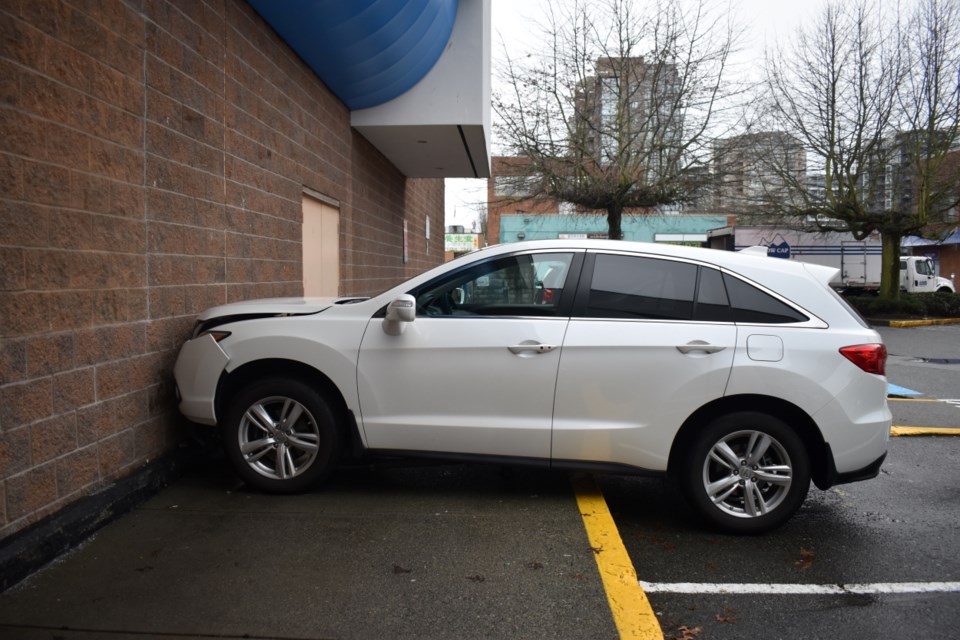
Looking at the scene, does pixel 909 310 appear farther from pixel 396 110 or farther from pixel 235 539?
pixel 235 539

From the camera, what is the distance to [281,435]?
186 inches

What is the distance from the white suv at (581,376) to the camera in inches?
167

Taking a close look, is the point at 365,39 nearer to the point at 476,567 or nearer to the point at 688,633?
the point at 476,567

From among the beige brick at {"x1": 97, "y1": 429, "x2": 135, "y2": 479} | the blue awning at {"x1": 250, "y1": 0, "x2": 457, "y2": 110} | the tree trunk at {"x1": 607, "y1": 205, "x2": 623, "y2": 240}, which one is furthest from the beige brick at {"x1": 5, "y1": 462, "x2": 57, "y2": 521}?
the tree trunk at {"x1": 607, "y1": 205, "x2": 623, "y2": 240}

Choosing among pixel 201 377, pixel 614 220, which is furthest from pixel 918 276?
pixel 201 377

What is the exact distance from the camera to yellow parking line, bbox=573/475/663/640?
321 centimetres

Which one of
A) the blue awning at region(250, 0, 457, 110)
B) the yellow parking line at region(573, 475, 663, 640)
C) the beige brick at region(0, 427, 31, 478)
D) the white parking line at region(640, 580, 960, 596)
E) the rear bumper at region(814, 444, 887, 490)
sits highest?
the blue awning at region(250, 0, 457, 110)

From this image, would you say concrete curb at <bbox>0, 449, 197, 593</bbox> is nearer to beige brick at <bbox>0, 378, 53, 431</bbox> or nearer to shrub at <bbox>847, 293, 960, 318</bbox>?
beige brick at <bbox>0, 378, 53, 431</bbox>

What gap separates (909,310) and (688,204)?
9.13 meters

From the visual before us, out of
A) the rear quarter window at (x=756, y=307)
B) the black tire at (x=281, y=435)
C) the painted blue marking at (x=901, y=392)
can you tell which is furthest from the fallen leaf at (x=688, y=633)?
the painted blue marking at (x=901, y=392)

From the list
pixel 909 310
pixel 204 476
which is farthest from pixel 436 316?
pixel 909 310

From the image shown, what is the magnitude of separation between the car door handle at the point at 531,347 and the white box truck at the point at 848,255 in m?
28.5

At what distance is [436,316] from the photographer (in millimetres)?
4688

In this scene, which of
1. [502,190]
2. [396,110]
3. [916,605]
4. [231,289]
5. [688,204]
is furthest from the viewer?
[502,190]
